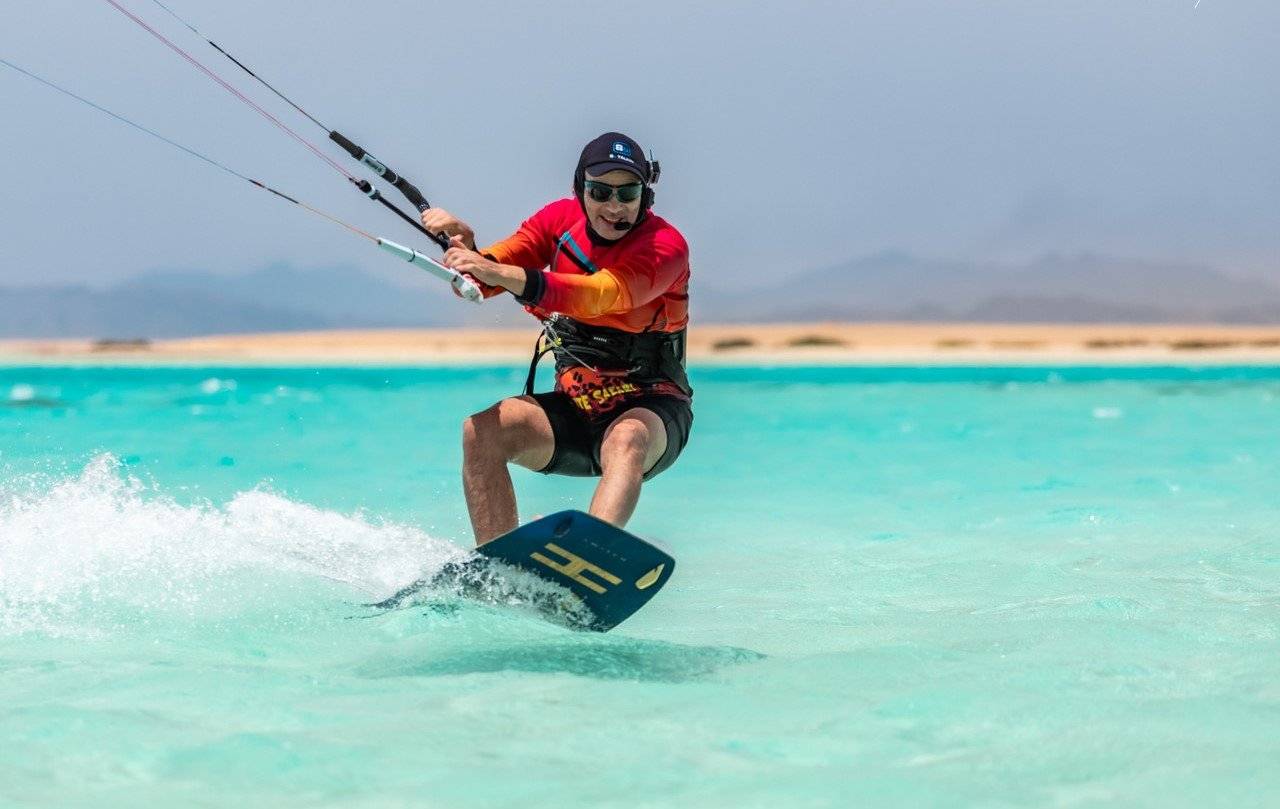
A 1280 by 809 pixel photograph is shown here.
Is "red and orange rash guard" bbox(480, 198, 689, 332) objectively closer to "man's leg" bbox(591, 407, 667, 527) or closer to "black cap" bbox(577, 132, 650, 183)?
"black cap" bbox(577, 132, 650, 183)

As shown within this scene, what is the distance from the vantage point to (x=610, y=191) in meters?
4.83

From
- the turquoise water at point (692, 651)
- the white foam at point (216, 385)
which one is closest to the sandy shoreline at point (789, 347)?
the white foam at point (216, 385)

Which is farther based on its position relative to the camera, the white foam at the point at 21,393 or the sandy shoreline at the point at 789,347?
the sandy shoreline at the point at 789,347

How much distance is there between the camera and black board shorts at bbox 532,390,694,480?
16.4ft

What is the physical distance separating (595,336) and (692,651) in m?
1.22

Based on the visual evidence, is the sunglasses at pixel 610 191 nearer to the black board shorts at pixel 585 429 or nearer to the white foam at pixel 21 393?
the black board shorts at pixel 585 429

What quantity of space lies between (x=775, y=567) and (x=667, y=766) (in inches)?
135

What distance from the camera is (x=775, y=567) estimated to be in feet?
21.8

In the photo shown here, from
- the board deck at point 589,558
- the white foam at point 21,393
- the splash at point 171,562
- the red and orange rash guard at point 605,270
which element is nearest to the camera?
the board deck at point 589,558

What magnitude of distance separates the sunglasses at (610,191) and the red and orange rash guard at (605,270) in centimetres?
15

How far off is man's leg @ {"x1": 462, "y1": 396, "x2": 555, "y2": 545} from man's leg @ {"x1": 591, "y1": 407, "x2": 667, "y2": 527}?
0.31 metres

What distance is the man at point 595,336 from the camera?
465 centimetres

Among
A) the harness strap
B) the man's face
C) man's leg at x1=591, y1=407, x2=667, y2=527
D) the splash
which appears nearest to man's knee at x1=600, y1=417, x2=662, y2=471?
man's leg at x1=591, y1=407, x2=667, y2=527

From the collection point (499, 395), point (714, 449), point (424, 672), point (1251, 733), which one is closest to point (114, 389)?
point (499, 395)
